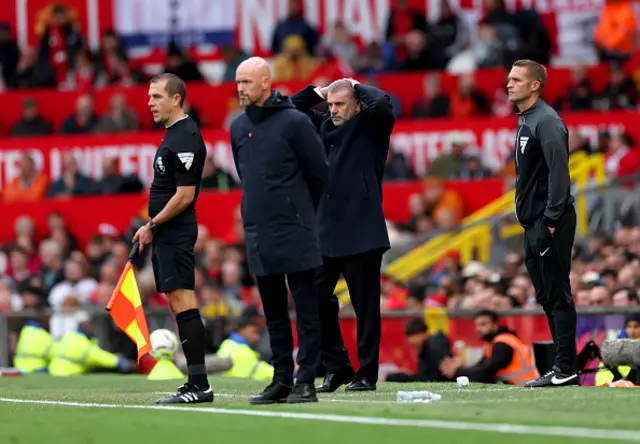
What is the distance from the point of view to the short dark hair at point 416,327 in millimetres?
16188

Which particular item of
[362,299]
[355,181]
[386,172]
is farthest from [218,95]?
[362,299]

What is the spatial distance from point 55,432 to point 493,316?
6.59 m

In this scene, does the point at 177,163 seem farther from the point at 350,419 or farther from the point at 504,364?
the point at 504,364

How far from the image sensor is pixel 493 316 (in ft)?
49.6

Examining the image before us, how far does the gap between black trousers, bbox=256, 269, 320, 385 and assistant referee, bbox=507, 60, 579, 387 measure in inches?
77.4

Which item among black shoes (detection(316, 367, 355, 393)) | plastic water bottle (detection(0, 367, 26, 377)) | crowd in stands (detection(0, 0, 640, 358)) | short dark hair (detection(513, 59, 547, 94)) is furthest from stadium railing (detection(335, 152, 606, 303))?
short dark hair (detection(513, 59, 547, 94))

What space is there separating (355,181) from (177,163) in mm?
1412

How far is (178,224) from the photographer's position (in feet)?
35.1

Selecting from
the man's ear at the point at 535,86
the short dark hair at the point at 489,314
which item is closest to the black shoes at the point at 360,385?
the man's ear at the point at 535,86

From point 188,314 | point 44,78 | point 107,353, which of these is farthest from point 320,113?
point 44,78

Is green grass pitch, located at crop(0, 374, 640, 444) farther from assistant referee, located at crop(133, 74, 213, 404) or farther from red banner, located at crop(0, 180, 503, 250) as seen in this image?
red banner, located at crop(0, 180, 503, 250)

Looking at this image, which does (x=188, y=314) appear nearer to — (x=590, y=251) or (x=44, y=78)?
(x=590, y=251)

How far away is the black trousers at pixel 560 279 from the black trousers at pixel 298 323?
197 centimetres

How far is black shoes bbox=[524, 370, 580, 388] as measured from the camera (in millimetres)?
11477
